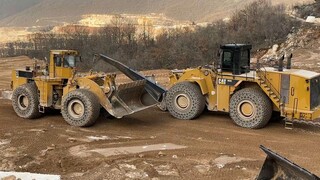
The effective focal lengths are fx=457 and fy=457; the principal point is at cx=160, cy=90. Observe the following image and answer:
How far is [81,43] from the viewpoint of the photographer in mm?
56031

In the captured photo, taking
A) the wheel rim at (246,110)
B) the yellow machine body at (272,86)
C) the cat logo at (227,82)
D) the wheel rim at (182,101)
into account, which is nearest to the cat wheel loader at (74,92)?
the wheel rim at (182,101)

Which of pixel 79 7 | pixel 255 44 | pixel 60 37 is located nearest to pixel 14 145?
pixel 255 44

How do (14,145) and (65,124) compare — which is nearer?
(14,145)

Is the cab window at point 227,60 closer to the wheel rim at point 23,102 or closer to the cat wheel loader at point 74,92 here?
the cat wheel loader at point 74,92

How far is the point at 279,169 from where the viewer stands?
242 inches

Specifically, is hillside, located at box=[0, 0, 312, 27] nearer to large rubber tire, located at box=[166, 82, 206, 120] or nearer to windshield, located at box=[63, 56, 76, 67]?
large rubber tire, located at box=[166, 82, 206, 120]

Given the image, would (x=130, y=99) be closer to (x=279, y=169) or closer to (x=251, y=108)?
(x=251, y=108)

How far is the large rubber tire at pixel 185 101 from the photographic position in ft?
40.6

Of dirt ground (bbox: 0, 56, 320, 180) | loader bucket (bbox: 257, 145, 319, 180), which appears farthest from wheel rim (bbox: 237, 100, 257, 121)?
loader bucket (bbox: 257, 145, 319, 180)

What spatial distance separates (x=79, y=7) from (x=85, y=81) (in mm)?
109526

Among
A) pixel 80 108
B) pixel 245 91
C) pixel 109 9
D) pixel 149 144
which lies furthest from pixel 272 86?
pixel 109 9

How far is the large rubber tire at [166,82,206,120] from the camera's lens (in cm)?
1237

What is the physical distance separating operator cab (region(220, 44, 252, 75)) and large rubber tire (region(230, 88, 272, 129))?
61 cm

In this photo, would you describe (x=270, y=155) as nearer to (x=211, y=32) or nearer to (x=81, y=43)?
(x=211, y=32)
